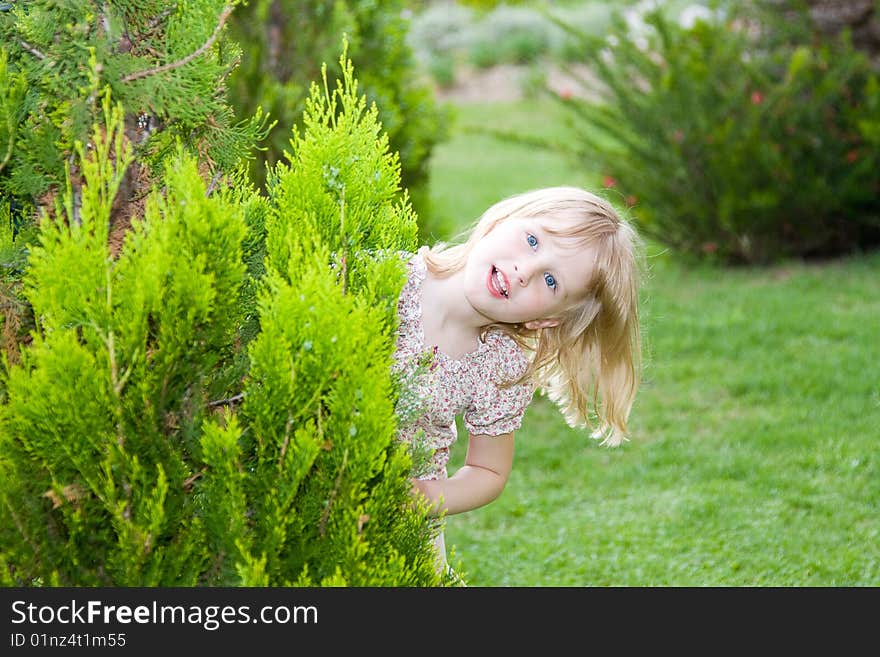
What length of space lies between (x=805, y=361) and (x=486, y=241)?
13.6 ft

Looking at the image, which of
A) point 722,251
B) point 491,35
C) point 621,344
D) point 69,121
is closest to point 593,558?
point 621,344

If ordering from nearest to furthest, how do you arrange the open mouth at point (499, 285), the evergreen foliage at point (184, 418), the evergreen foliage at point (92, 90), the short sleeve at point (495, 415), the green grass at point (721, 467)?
the evergreen foliage at point (184, 418), the evergreen foliage at point (92, 90), the open mouth at point (499, 285), the short sleeve at point (495, 415), the green grass at point (721, 467)

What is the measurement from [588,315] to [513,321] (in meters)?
0.29

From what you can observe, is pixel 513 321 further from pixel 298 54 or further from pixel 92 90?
pixel 298 54

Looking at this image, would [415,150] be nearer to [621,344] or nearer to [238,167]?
[621,344]

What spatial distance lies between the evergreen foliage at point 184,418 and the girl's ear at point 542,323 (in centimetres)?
96

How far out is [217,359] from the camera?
2.02 meters

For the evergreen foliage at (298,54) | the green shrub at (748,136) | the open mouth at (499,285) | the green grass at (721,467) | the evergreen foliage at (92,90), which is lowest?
the green grass at (721,467)

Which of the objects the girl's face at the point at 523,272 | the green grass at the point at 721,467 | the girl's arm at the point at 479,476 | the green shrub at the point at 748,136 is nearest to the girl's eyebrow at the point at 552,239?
the girl's face at the point at 523,272

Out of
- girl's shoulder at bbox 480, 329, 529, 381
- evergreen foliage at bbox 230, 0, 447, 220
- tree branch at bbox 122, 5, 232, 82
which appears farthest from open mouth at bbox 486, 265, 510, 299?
evergreen foliage at bbox 230, 0, 447, 220

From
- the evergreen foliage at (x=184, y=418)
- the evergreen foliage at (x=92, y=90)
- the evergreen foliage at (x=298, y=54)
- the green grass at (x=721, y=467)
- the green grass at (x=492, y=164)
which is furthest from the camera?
the green grass at (x=492, y=164)

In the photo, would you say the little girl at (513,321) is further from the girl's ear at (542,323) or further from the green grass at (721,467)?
the green grass at (721,467)

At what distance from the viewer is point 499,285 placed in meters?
2.68

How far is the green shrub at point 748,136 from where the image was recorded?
798 centimetres
